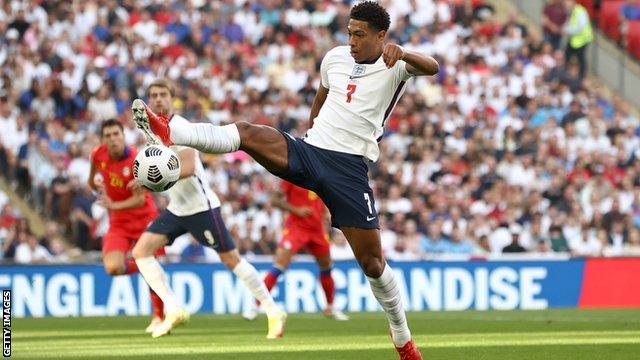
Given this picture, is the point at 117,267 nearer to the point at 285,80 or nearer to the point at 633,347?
the point at 633,347

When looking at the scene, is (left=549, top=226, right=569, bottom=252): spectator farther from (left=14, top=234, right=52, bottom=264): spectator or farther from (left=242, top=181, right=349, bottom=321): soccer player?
(left=14, top=234, right=52, bottom=264): spectator

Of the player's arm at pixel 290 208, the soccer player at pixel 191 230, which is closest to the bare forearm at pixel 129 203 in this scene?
the soccer player at pixel 191 230

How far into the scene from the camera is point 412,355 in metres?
10.8

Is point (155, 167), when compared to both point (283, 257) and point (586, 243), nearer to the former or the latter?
point (283, 257)

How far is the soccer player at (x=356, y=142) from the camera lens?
34.1 ft

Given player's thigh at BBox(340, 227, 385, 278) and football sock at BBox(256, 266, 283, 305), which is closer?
player's thigh at BBox(340, 227, 385, 278)

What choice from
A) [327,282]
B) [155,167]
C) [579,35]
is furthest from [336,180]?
[579,35]

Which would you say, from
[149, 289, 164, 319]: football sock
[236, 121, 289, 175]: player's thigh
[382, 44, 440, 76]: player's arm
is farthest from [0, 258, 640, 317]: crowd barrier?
[382, 44, 440, 76]: player's arm

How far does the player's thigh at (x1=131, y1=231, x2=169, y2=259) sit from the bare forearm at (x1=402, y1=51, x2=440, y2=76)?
5629mm

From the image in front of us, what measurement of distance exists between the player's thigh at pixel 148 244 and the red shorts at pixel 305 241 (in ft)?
11.5

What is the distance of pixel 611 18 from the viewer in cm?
3281

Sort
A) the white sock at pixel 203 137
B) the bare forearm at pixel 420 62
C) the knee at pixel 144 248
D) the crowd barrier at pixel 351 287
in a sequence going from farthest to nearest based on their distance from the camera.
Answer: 1. the crowd barrier at pixel 351 287
2. the knee at pixel 144 248
3. the bare forearm at pixel 420 62
4. the white sock at pixel 203 137

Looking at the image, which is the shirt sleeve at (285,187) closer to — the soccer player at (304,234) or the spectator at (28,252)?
the soccer player at (304,234)

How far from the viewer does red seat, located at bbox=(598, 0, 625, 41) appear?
108 ft
